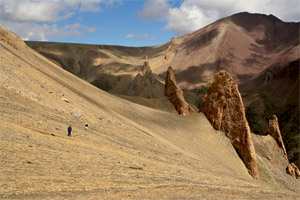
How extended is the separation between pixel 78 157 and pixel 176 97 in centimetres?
2746

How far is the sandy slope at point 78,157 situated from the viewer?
24.3ft

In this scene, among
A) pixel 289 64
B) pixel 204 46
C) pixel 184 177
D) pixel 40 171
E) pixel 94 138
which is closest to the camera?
pixel 40 171

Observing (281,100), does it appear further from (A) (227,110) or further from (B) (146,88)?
(A) (227,110)

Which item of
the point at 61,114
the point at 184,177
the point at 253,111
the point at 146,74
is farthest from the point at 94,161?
the point at 253,111

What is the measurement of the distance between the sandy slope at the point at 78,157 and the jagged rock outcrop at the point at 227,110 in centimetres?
1106

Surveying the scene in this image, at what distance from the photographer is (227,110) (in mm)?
25734

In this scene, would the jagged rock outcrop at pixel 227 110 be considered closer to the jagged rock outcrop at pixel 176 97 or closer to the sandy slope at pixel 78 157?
the jagged rock outcrop at pixel 176 97

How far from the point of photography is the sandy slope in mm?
7394

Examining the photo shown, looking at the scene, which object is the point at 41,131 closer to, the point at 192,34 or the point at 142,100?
the point at 142,100

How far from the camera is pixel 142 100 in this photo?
3700cm

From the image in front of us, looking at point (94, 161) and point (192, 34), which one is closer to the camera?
point (94, 161)

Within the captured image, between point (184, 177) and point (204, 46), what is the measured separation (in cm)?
10109

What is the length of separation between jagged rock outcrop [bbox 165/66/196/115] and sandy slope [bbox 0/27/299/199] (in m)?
19.2

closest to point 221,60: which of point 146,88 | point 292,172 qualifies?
point 146,88
